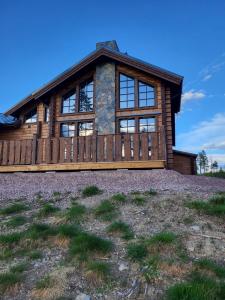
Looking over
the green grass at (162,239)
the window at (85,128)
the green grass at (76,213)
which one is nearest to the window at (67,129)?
the window at (85,128)

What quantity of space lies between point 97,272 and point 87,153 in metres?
8.46

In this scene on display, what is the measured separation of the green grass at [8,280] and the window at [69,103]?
1213cm

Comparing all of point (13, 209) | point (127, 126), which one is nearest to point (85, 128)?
point (127, 126)

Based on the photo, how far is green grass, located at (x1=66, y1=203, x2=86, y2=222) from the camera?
7.09 metres

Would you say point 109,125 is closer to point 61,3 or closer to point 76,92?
point 76,92

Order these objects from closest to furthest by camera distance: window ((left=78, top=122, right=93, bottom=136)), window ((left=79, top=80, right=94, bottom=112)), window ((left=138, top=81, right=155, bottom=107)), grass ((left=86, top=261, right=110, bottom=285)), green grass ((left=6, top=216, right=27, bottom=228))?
grass ((left=86, top=261, right=110, bottom=285)), green grass ((left=6, top=216, right=27, bottom=228)), window ((left=138, top=81, right=155, bottom=107)), window ((left=78, top=122, right=93, bottom=136)), window ((left=79, top=80, right=94, bottom=112))

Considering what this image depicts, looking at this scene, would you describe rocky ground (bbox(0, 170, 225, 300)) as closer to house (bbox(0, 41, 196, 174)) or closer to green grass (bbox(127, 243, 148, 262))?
green grass (bbox(127, 243, 148, 262))

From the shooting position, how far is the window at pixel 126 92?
15.2 meters

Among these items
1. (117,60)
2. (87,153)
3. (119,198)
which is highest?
(117,60)

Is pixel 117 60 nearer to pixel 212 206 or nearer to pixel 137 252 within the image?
pixel 212 206

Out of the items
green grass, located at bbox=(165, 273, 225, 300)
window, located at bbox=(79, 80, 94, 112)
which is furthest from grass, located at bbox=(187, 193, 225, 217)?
window, located at bbox=(79, 80, 94, 112)

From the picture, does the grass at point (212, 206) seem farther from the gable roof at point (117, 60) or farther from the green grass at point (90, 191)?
the gable roof at point (117, 60)

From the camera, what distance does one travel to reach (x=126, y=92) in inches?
604

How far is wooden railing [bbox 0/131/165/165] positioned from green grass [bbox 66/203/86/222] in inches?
→ 194
